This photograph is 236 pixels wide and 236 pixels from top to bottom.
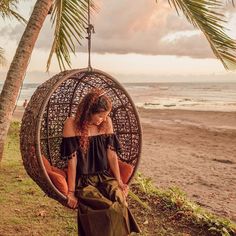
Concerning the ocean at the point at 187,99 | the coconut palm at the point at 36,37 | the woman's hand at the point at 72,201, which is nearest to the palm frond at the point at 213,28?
the coconut palm at the point at 36,37

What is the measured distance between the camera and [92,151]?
12.6 feet

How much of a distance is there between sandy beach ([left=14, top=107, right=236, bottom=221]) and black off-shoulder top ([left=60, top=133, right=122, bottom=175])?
10.1 feet

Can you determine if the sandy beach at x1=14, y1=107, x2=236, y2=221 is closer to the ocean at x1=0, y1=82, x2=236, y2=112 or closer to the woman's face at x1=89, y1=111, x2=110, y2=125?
the woman's face at x1=89, y1=111, x2=110, y2=125

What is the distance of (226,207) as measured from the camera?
6.81 meters

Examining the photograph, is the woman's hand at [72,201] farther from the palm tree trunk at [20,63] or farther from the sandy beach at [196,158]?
the sandy beach at [196,158]

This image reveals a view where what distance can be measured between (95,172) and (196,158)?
27.1 feet

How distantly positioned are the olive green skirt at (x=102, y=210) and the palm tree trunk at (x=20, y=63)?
5.34 ft

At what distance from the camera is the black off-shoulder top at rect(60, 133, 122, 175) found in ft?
12.2

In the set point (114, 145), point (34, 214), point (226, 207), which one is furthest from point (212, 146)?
point (114, 145)

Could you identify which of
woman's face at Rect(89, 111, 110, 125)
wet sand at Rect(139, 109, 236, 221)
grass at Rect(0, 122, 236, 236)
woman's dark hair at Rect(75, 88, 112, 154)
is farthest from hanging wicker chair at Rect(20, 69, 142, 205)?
wet sand at Rect(139, 109, 236, 221)

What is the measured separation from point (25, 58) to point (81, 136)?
156cm

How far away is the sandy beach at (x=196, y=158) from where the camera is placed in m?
7.73

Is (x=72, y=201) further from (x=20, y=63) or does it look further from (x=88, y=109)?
(x=20, y=63)

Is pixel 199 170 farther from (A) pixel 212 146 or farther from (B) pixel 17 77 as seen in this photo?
(B) pixel 17 77
